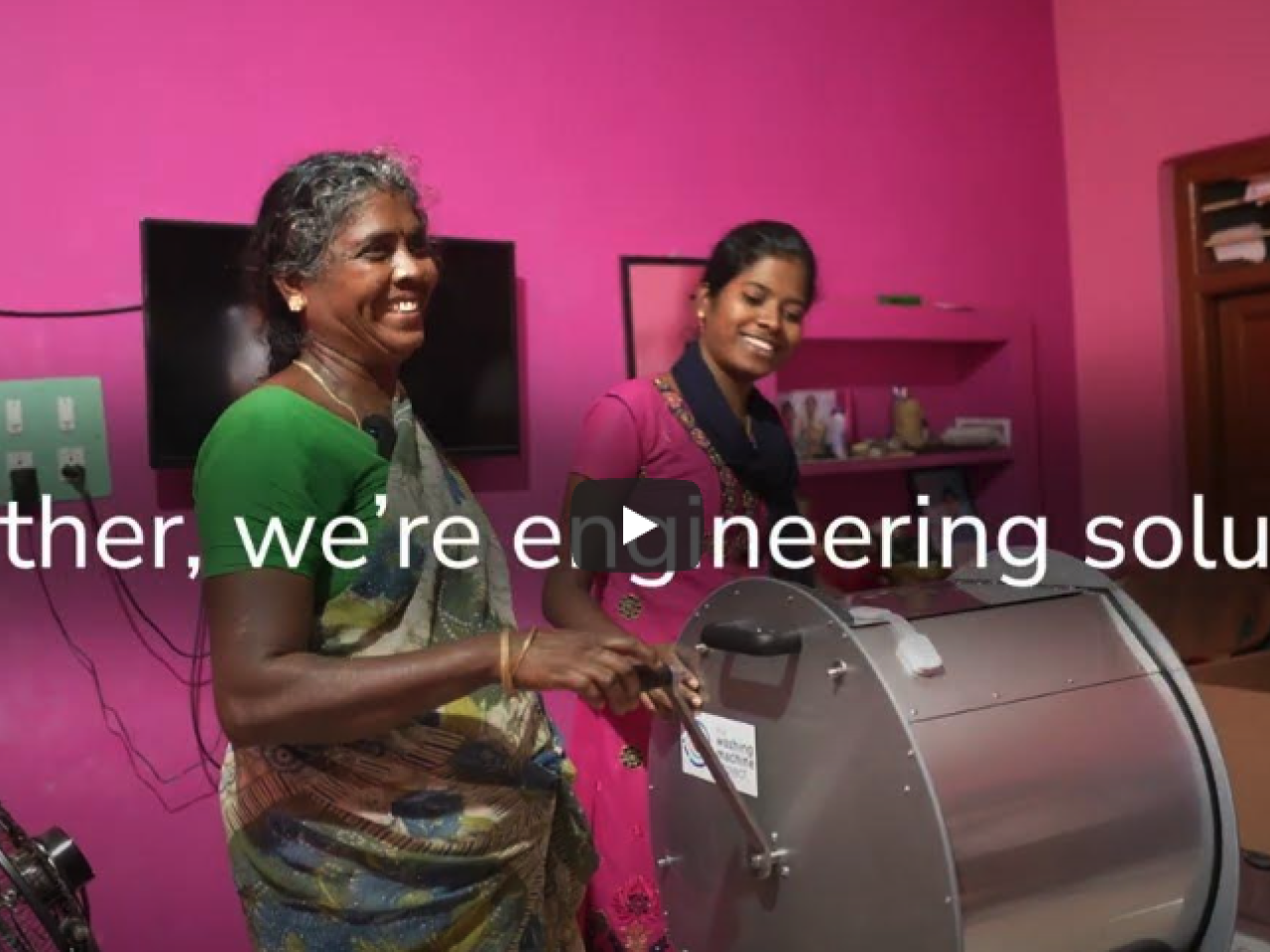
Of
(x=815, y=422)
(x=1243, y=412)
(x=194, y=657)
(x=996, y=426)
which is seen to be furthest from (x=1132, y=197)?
(x=194, y=657)

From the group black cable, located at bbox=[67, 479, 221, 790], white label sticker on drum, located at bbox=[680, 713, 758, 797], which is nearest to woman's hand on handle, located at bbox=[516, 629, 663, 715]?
white label sticker on drum, located at bbox=[680, 713, 758, 797]

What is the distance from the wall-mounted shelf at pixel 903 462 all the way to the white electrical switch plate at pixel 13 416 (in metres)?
1.80

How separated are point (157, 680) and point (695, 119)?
72.3 inches

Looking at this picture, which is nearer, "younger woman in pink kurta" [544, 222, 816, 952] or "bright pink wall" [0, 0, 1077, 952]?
"younger woman in pink kurta" [544, 222, 816, 952]

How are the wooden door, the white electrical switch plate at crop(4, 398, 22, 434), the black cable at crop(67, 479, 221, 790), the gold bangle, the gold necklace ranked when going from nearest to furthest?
the gold bangle → the gold necklace → the white electrical switch plate at crop(4, 398, 22, 434) → the black cable at crop(67, 479, 221, 790) → the wooden door

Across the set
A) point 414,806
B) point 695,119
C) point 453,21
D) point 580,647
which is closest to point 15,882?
point 414,806

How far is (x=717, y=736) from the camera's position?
4.91 feet

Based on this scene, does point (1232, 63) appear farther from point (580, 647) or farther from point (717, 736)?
point (580, 647)

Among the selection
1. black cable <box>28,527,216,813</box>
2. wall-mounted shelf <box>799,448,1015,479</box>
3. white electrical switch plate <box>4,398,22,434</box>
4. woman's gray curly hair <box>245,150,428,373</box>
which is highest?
woman's gray curly hair <box>245,150,428,373</box>

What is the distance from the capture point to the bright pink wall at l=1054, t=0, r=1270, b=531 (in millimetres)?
3514

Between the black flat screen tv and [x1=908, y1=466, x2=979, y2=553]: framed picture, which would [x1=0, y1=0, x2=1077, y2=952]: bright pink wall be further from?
[x1=908, y1=466, x2=979, y2=553]: framed picture

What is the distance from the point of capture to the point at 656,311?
291 centimetres

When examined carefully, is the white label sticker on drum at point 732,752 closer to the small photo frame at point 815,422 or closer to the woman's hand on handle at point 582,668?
the woman's hand on handle at point 582,668
